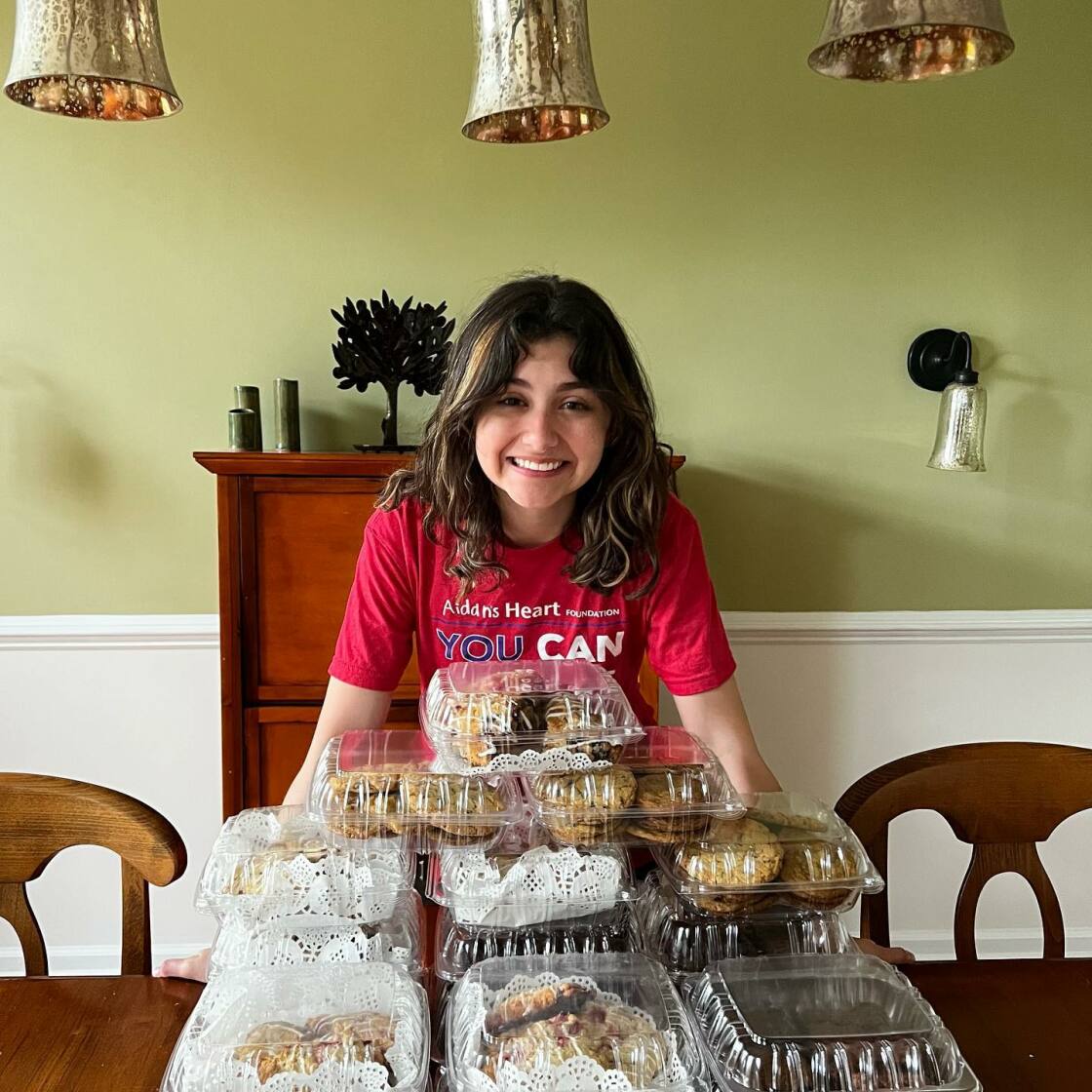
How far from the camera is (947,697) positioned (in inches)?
114

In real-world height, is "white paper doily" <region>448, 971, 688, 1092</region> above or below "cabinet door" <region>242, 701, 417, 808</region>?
above

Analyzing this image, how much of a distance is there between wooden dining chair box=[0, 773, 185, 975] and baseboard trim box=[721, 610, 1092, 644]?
1.79 m

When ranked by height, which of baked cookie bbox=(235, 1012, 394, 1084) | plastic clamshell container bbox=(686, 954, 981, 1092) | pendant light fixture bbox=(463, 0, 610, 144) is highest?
pendant light fixture bbox=(463, 0, 610, 144)

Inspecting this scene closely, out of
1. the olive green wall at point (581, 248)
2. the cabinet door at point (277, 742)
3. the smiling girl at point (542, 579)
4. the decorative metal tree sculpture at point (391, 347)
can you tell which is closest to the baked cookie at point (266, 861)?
the smiling girl at point (542, 579)

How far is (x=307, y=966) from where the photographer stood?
0.98 meters

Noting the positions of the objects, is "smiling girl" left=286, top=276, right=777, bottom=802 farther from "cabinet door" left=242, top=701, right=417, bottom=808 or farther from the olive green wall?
the olive green wall

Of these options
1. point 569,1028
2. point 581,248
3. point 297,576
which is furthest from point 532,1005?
point 581,248

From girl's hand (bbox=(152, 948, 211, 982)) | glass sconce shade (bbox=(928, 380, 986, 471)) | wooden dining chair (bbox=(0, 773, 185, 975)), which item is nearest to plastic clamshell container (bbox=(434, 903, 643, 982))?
girl's hand (bbox=(152, 948, 211, 982))

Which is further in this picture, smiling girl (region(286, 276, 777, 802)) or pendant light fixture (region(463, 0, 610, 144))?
smiling girl (region(286, 276, 777, 802))

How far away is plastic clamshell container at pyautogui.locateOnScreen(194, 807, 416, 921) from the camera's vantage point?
103cm

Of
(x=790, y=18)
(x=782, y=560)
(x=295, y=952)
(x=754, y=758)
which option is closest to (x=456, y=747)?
(x=295, y=952)

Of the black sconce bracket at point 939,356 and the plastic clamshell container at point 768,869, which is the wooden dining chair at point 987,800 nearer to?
the plastic clamshell container at point 768,869

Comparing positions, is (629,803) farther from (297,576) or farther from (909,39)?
(297,576)

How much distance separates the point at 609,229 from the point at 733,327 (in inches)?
17.1
